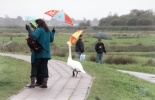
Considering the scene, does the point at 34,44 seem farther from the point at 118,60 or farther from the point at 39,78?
the point at 118,60

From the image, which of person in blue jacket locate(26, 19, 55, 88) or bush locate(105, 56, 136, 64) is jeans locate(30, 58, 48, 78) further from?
bush locate(105, 56, 136, 64)

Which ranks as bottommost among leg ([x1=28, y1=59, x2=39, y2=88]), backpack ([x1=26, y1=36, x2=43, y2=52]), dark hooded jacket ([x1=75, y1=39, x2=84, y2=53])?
dark hooded jacket ([x1=75, y1=39, x2=84, y2=53])

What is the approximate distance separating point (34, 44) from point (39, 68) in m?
0.81

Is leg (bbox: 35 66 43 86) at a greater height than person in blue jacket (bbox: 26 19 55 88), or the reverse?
person in blue jacket (bbox: 26 19 55 88)

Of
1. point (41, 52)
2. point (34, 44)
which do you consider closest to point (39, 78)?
point (41, 52)

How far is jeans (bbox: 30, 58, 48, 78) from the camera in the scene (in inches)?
419

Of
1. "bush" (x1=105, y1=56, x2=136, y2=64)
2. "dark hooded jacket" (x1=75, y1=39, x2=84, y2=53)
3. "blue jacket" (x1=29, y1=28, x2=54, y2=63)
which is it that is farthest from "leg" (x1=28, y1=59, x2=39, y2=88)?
"bush" (x1=105, y1=56, x2=136, y2=64)

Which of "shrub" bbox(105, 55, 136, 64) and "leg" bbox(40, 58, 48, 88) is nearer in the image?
"leg" bbox(40, 58, 48, 88)

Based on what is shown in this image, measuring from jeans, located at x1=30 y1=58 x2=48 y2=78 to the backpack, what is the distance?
316 millimetres

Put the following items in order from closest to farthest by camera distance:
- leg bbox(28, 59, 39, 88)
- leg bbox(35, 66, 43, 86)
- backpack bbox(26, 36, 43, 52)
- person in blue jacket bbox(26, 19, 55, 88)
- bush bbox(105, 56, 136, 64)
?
backpack bbox(26, 36, 43, 52) < person in blue jacket bbox(26, 19, 55, 88) < leg bbox(28, 59, 39, 88) < leg bbox(35, 66, 43, 86) < bush bbox(105, 56, 136, 64)

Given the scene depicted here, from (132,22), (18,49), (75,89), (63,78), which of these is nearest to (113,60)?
(18,49)

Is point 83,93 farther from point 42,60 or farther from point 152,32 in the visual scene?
point 152,32

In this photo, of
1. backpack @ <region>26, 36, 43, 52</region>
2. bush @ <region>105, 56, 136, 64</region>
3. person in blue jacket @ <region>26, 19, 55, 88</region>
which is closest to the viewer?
backpack @ <region>26, 36, 43, 52</region>

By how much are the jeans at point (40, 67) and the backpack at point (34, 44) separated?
0.32 metres
